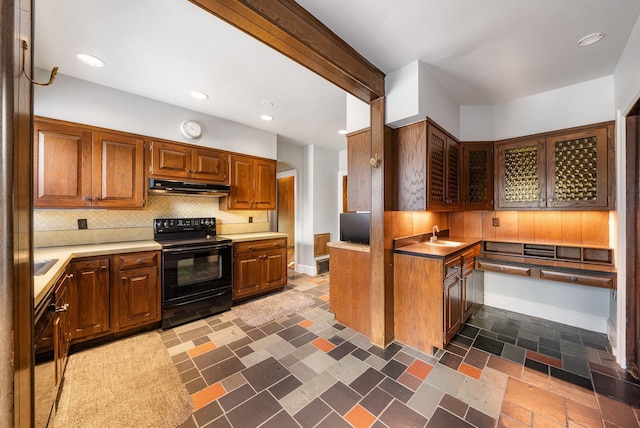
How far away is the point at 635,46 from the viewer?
6.05ft

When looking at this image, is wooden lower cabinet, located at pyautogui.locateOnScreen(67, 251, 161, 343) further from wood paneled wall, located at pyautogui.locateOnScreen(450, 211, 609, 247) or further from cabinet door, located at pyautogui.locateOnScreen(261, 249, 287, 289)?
wood paneled wall, located at pyautogui.locateOnScreen(450, 211, 609, 247)

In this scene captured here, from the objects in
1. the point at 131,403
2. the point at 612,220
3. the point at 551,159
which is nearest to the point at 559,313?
the point at 612,220

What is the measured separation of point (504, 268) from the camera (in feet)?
9.39

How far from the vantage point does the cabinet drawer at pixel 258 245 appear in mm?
3469

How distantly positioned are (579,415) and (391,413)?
1.26m

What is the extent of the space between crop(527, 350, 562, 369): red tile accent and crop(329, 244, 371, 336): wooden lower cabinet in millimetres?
1501

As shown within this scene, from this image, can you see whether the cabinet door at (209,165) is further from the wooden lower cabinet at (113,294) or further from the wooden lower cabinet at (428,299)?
the wooden lower cabinet at (428,299)

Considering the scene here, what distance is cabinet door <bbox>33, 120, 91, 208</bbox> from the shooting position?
2326 millimetres

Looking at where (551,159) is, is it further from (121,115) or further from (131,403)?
(121,115)

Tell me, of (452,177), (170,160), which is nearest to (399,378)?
(452,177)

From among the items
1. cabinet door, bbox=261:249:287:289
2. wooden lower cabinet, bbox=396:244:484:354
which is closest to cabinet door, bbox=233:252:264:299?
cabinet door, bbox=261:249:287:289

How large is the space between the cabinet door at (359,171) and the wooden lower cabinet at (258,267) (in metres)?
1.67

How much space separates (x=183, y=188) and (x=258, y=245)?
4.25 ft

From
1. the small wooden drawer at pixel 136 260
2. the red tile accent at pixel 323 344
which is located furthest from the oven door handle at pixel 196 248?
the red tile accent at pixel 323 344
